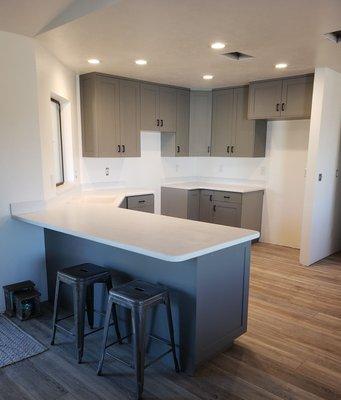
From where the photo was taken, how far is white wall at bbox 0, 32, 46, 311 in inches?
112

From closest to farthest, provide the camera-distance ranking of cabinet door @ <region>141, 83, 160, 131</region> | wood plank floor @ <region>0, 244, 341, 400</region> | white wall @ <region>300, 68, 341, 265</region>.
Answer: wood plank floor @ <region>0, 244, 341, 400</region> < white wall @ <region>300, 68, 341, 265</region> < cabinet door @ <region>141, 83, 160, 131</region>

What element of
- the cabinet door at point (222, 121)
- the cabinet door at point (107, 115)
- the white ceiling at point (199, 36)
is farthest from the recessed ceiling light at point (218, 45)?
the cabinet door at point (222, 121)

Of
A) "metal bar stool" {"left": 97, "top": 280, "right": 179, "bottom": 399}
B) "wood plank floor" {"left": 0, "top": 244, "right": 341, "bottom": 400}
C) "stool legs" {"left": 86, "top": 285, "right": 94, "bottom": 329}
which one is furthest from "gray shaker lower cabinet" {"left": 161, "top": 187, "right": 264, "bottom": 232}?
"metal bar stool" {"left": 97, "top": 280, "right": 179, "bottom": 399}

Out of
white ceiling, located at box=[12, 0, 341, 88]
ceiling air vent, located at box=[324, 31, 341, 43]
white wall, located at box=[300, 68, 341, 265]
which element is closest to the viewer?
white ceiling, located at box=[12, 0, 341, 88]

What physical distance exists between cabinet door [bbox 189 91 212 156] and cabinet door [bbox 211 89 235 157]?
9cm

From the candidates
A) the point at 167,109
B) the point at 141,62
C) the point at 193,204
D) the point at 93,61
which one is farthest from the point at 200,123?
the point at 93,61

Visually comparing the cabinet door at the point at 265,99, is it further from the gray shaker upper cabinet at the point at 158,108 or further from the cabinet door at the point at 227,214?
the cabinet door at the point at 227,214

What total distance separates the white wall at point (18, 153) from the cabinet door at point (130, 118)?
160 centimetres

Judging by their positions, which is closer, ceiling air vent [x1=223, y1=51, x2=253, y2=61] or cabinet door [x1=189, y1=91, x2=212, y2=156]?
ceiling air vent [x1=223, y1=51, x2=253, y2=61]

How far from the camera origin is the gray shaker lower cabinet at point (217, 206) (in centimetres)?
496

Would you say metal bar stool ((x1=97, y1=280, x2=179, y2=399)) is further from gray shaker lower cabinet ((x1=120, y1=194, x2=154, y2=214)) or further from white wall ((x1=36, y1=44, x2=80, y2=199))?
gray shaker lower cabinet ((x1=120, y1=194, x2=154, y2=214))

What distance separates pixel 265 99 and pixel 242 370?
355cm

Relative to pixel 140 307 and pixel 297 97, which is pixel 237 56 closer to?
pixel 297 97

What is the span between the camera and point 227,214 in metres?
5.07
